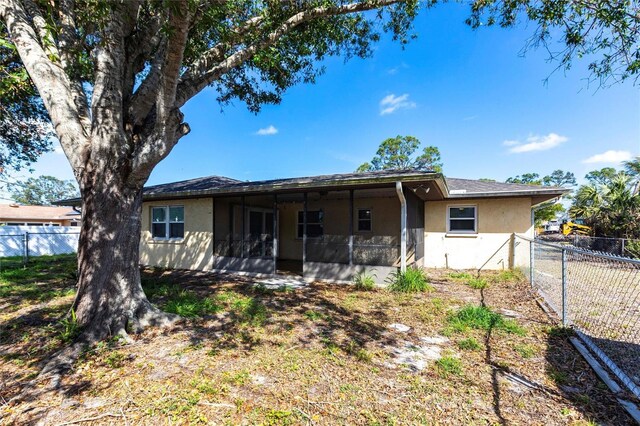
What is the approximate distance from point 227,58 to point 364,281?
5.93m

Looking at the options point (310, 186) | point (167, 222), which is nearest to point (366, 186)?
point (310, 186)

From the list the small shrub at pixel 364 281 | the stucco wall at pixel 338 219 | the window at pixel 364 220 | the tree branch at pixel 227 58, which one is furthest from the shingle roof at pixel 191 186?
the small shrub at pixel 364 281

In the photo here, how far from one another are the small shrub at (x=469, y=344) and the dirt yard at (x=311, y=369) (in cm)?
2

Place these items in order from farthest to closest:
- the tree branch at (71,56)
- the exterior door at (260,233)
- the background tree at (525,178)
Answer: the background tree at (525,178)
the exterior door at (260,233)
the tree branch at (71,56)

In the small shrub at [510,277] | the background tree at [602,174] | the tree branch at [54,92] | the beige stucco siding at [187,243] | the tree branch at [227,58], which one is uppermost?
the background tree at [602,174]

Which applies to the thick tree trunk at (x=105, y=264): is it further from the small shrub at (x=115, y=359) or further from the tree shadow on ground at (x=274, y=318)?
the tree shadow on ground at (x=274, y=318)

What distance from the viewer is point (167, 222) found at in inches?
431

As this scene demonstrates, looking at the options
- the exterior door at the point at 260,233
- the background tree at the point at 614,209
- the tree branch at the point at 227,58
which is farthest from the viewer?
the background tree at the point at 614,209

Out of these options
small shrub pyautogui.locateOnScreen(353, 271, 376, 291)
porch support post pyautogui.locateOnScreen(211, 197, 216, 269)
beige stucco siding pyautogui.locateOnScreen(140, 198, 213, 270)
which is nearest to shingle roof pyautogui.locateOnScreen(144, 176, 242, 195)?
beige stucco siding pyautogui.locateOnScreen(140, 198, 213, 270)

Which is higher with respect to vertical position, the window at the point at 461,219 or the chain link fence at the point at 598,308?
the window at the point at 461,219

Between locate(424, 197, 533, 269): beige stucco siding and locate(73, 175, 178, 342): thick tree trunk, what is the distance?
33.4 ft

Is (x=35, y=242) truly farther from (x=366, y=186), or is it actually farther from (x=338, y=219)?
(x=366, y=186)

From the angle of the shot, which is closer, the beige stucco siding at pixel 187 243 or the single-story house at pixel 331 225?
the single-story house at pixel 331 225

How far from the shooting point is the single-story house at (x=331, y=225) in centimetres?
866
